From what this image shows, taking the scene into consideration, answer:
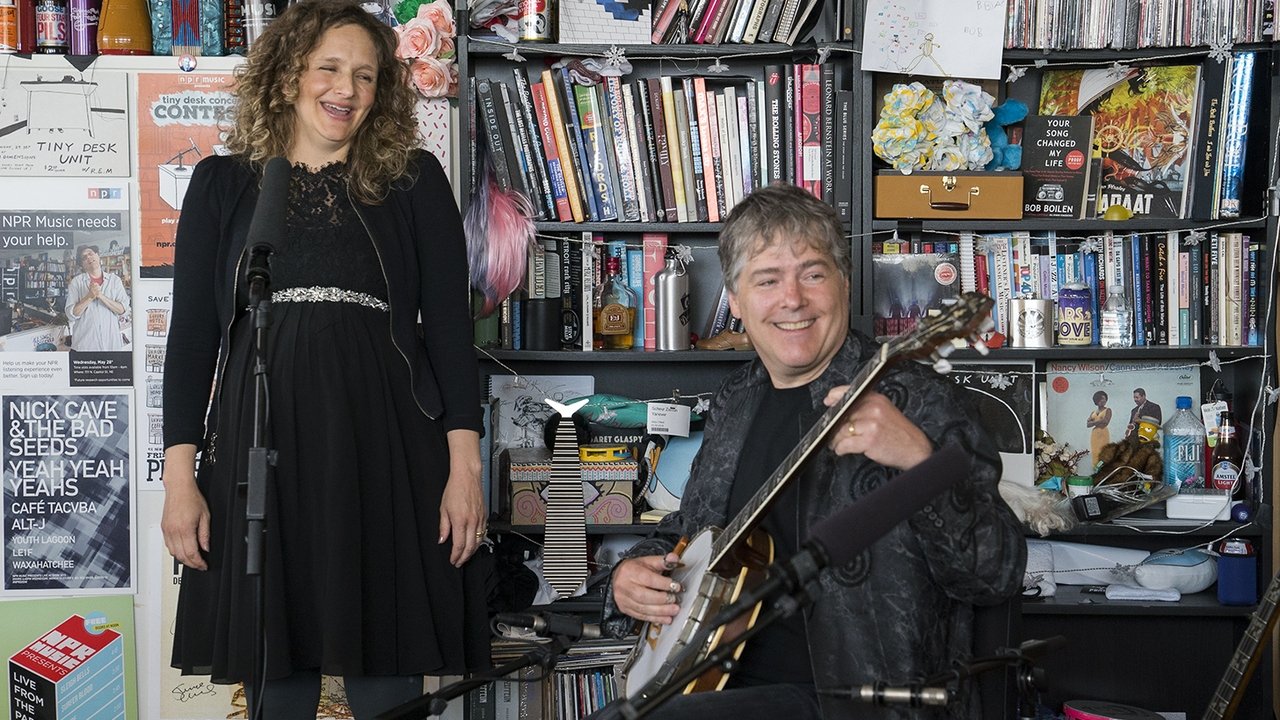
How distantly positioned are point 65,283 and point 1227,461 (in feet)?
9.06

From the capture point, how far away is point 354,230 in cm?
197

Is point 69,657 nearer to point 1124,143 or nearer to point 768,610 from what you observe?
point 768,610

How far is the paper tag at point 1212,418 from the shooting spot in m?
2.90

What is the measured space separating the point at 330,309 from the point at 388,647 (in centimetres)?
55

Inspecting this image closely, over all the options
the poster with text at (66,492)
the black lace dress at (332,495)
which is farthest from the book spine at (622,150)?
the poster with text at (66,492)

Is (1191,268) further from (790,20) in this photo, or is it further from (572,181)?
(572,181)

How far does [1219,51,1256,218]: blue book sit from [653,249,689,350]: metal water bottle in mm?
1295

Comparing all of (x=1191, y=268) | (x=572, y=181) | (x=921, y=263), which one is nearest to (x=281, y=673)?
(x=572, y=181)

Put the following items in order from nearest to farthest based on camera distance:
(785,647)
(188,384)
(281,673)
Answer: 1. (785,647)
2. (281,673)
3. (188,384)

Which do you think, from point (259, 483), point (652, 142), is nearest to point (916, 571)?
point (259, 483)

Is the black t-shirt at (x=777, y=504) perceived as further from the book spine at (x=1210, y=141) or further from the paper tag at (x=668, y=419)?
the book spine at (x=1210, y=141)

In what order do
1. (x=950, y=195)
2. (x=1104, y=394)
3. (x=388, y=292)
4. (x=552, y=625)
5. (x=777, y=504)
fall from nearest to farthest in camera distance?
(x=552, y=625), (x=777, y=504), (x=388, y=292), (x=950, y=195), (x=1104, y=394)

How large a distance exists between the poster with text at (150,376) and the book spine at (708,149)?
129cm

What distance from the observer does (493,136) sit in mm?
2871
